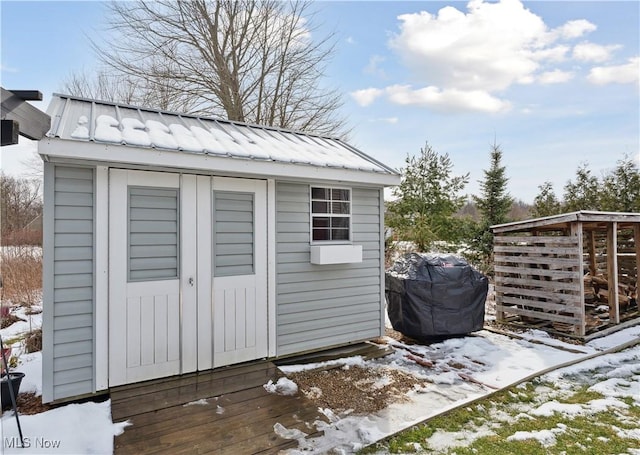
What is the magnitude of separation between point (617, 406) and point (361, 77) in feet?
26.0

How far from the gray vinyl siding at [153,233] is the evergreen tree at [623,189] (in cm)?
1110

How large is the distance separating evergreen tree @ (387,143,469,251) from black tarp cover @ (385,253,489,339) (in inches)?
158

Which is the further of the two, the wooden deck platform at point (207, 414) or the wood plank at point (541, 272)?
the wood plank at point (541, 272)

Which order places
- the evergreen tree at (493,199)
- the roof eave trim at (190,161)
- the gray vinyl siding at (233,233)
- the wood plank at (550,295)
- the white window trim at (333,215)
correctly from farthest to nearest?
the evergreen tree at (493,199)
the wood plank at (550,295)
the white window trim at (333,215)
the gray vinyl siding at (233,233)
the roof eave trim at (190,161)

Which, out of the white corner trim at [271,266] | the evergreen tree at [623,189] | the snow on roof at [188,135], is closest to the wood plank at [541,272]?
the snow on roof at [188,135]

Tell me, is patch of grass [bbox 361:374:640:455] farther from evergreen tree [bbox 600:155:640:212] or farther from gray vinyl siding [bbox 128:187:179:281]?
evergreen tree [bbox 600:155:640:212]

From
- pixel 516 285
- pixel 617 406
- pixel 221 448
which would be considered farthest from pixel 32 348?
pixel 516 285

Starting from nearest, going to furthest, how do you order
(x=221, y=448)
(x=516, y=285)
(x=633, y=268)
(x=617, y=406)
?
(x=221, y=448)
(x=617, y=406)
(x=516, y=285)
(x=633, y=268)

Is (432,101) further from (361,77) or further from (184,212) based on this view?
(184,212)

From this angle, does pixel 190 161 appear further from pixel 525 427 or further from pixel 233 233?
pixel 525 427

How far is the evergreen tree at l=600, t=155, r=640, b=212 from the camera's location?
9281 mm

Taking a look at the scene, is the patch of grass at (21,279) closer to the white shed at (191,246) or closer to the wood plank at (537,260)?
the white shed at (191,246)

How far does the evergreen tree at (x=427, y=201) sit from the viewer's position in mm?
9031

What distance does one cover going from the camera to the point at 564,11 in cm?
573
